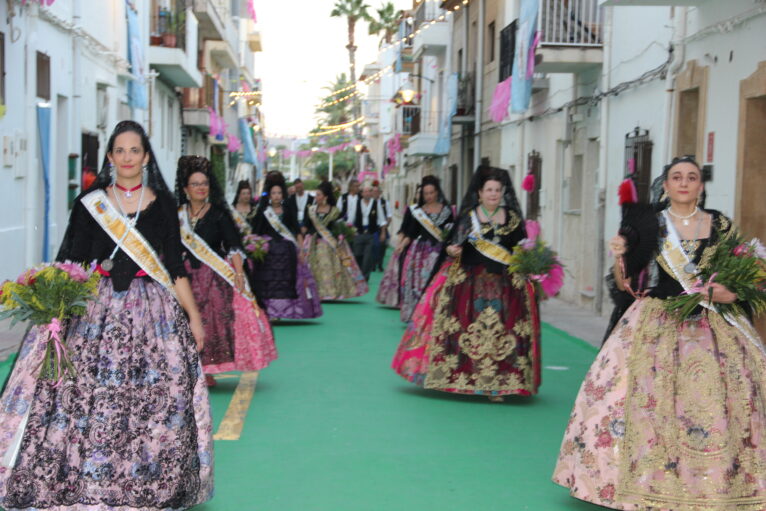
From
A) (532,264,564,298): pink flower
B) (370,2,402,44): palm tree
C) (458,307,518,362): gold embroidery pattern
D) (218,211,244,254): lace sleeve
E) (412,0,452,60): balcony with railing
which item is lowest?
(458,307,518,362): gold embroidery pattern

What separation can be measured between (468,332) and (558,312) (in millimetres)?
8139

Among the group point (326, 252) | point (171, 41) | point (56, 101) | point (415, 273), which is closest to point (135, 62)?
point (171, 41)

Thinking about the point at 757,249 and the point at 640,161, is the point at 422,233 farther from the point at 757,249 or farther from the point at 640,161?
the point at 757,249

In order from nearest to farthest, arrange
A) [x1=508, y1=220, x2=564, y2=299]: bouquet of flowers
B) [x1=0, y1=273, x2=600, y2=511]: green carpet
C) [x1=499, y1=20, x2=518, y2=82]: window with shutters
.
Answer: [x1=0, y1=273, x2=600, y2=511]: green carpet → [x1=508, y1=220, x2=564, y2=299]: bouquet of flowers → [x1=499, y1=20, x2=518, y2=82]: window with shutters

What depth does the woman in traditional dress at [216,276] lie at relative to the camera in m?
8.95

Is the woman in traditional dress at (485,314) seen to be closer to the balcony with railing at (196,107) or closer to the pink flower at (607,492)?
the pink flower at (607,492)

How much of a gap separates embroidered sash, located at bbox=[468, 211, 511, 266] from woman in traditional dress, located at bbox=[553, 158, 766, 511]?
2.95m

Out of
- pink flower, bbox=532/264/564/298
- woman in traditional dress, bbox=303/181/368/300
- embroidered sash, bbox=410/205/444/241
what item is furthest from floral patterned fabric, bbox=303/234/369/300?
pink flower, bbox=532/264/564/298

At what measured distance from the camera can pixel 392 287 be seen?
16.5 m

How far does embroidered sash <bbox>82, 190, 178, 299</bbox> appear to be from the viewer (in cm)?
551

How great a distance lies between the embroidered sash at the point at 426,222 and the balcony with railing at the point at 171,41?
53.7 ft

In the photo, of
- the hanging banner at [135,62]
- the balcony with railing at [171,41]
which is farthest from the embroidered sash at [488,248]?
the balcony with railing at [171,41]

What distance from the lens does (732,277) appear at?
5.64 metres

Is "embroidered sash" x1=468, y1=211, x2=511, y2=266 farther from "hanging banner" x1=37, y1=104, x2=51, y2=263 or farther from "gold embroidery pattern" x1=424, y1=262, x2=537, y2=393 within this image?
"hanging banner" x1=37, y1=104, x2=51, y2=263
